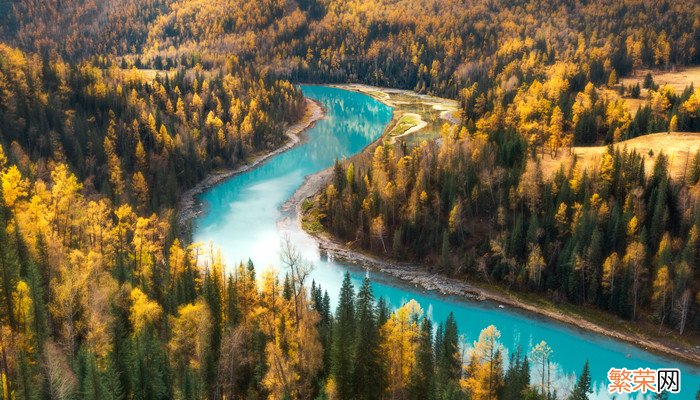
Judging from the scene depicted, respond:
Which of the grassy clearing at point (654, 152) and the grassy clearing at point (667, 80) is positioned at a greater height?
the grassy clearing at point (667, 80)

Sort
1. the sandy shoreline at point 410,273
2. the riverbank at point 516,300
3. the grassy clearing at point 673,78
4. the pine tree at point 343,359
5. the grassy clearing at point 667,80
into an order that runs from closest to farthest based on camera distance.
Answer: the pine tree at point 343,359, the riverbank at point 516,300, the sandy shoreline at point 410,273, the grassy clearing at point 667,80, the grassy clearing at point 673,78

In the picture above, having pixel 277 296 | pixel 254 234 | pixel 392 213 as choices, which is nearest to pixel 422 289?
pixel 392 213

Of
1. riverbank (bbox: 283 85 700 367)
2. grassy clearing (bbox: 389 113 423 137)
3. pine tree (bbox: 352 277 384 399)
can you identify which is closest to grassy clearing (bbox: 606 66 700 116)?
grassy clearing (bbox: 389 113 423 137)

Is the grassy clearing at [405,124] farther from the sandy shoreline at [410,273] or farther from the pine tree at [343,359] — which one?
the pine tree at [343,359]

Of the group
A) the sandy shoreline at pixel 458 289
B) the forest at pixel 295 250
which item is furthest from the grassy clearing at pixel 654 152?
the sandy shoreline at pixel 458 289

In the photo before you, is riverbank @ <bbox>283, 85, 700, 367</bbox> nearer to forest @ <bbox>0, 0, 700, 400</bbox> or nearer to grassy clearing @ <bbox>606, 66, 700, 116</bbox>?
forest @ <bbox>0, 0, 700, 400</bbox>

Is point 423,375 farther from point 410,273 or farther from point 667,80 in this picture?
point 667,80
